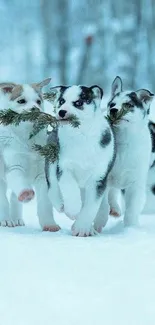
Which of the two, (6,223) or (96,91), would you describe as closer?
(96,91)

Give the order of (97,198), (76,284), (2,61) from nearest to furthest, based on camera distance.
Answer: (76,284) < (97,198) < (2,61)

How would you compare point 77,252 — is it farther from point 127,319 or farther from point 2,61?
point 2,61

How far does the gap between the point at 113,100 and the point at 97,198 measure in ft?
1.21

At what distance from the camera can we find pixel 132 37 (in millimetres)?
4688

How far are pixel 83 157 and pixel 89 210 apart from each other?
6.5 inches

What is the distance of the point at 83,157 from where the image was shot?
189 centimetres

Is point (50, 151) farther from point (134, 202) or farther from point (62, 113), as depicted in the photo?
point (134, 202)

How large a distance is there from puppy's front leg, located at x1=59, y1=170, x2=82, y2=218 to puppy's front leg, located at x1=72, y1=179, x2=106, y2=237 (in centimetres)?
3

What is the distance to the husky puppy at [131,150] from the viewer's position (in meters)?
2.03

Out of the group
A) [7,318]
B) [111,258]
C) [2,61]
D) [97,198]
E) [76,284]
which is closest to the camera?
[7,318]

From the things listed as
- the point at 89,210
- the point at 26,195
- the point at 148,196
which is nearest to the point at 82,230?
the point at 89,210

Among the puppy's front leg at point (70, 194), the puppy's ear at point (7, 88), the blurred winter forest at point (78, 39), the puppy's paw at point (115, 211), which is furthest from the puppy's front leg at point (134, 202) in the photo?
the blurred winter forest at point (78, 39)

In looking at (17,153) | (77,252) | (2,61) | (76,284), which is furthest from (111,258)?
(2,61)

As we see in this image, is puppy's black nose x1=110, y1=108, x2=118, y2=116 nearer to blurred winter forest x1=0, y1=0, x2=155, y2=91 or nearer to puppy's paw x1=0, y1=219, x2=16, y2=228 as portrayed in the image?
puppy's paw x1=0, y1=219, x2=16, y2=228
